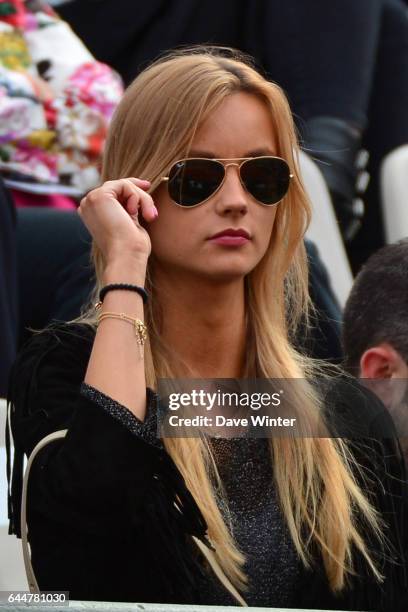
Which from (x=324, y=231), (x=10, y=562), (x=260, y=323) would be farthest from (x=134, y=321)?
(x=324, y=231)

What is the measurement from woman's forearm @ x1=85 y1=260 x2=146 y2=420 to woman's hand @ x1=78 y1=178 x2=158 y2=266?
5 cm

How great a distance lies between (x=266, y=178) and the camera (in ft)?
6.33

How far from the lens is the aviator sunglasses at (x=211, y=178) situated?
1.89 metres

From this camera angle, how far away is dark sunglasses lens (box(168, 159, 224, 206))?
1887 millimetres

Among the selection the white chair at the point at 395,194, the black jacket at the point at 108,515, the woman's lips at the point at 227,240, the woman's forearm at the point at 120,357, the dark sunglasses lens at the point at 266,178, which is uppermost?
the white chair at the point at 395,194

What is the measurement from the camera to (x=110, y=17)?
12.5ft

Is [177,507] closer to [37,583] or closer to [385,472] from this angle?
[37,583]

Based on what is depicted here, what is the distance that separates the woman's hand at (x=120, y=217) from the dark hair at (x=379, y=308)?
1.55ft

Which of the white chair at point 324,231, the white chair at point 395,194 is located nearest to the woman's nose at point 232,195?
the white chair at point 324,231

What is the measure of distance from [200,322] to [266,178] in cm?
23

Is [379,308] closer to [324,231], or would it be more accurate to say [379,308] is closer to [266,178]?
[266,178]

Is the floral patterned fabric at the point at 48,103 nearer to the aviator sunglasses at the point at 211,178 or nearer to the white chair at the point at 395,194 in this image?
the white chair at the point at 395,194

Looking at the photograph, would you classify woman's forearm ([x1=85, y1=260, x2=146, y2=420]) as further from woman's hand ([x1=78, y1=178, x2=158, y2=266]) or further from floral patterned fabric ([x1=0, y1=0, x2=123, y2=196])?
floral patterned fabric ([x1=0, y1=0, x2=123, y2=196])

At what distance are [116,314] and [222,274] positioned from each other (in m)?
0.20
